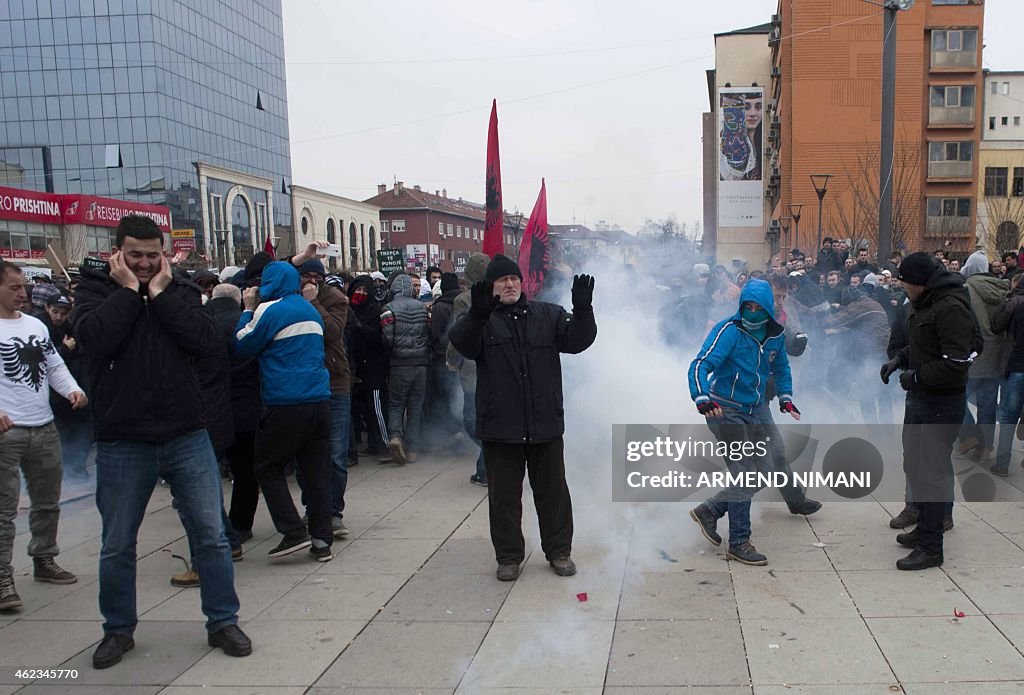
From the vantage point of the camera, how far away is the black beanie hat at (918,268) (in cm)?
492

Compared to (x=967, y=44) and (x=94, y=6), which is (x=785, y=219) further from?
(x=94, y=6)

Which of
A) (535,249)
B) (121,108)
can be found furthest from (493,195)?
(121,108)

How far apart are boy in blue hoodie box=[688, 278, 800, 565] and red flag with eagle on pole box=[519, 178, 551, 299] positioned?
1.53m

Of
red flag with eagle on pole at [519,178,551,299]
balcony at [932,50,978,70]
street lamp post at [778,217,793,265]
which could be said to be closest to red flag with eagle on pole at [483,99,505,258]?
red flag with eagle on pole at [519,178,551,299]

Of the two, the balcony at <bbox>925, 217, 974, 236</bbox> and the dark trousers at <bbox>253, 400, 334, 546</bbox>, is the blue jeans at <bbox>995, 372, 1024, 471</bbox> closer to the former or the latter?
the dark trousers at <bbox>253, 400, 334, 546</bbox>

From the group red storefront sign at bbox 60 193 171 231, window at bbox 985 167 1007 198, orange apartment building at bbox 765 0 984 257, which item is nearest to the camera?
red storefront sign at bbox 60 193 171 231

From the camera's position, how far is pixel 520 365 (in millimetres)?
4875

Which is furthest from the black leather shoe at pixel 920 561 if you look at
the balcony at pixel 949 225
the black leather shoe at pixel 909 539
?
the balcony at pixel 949 225

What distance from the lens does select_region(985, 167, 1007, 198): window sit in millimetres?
55562

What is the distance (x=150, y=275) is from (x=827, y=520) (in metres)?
4.72

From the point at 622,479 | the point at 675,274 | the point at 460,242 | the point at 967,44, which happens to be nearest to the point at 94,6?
the point at 460,242

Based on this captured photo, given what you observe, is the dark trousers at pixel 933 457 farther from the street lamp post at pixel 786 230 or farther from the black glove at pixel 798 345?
the street lamp post at pixel 786 230

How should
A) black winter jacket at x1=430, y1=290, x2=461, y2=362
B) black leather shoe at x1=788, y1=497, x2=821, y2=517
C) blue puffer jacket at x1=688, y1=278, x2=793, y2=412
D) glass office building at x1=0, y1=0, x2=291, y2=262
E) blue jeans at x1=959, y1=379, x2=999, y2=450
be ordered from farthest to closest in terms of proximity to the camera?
glass office building at x1=0, y1=0, x2=291, y2=262
black winter jacket at x1=430, y1=290, x2=461, y2=362
blue jeans at x1=959, y1=379, x2=999, y2=450
black leather shoe at x1=788, y1=497, x2=821, y2=517
blue puffer jacket at x1=688, y1=278, x2=793, y2=412

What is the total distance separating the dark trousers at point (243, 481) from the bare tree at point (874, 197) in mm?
24708
